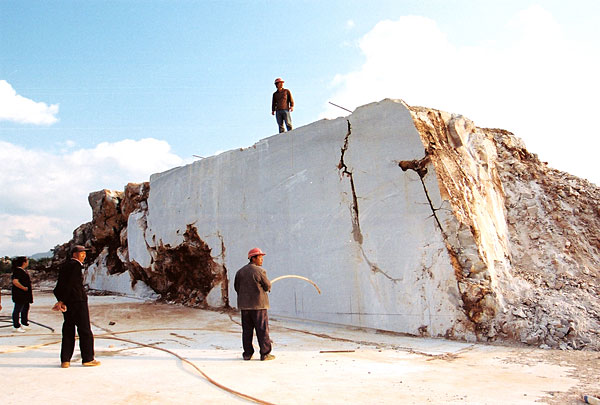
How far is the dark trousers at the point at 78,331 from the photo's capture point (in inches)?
164

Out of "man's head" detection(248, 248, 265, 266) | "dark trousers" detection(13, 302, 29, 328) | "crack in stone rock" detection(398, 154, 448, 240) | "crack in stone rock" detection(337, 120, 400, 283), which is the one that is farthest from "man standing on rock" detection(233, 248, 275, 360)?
"dark trousers" detection(13, 302, 29, 328)

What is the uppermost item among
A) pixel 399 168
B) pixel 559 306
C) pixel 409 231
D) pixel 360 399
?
pixel 399 168

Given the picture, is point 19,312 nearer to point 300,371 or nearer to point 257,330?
point 257,330

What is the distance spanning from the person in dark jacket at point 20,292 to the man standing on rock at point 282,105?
458cm

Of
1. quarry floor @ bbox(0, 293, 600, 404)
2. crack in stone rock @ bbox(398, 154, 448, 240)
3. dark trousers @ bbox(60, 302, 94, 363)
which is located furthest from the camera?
crack in stone rock @ bbox(398, 154, 448, 240)

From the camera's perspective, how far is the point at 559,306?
16.7 feet

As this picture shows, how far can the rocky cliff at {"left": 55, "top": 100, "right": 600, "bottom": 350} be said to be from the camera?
5.32 meters

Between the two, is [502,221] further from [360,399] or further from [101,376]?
[101,376]

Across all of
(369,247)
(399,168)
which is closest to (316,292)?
(369,247)

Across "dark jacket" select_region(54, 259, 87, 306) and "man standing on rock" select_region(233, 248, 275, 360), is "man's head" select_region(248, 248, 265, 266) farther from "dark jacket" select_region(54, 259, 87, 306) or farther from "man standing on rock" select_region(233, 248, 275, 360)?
"dark jacket" select_region(54, 259, 87, 306)

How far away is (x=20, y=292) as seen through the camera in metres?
6.43

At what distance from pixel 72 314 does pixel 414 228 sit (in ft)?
12.9

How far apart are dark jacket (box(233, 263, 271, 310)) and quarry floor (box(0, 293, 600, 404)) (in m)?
0.54

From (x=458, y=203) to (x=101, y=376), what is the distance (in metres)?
4.39
